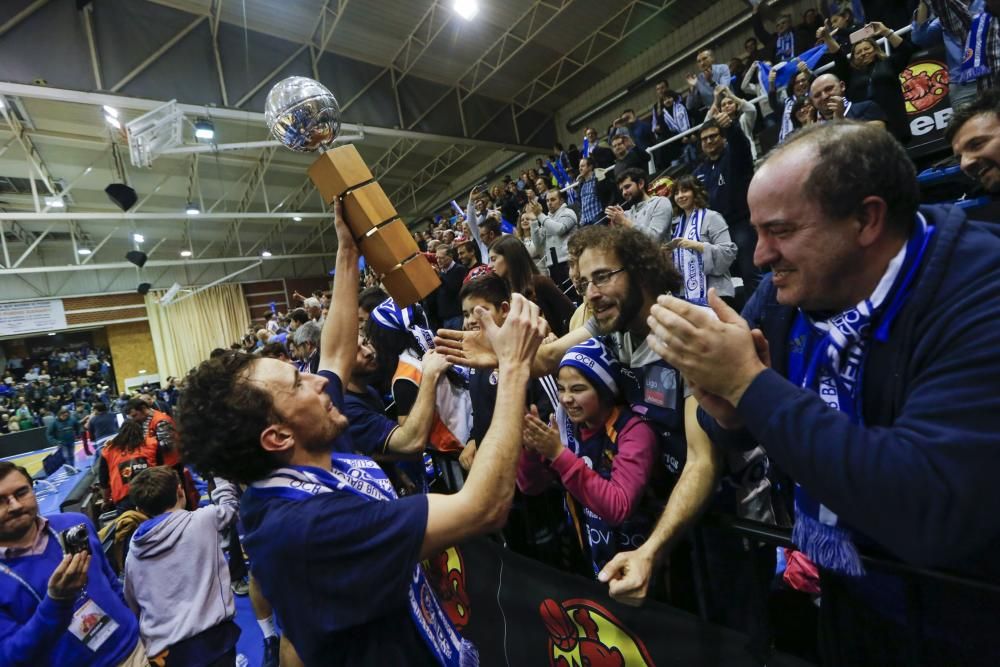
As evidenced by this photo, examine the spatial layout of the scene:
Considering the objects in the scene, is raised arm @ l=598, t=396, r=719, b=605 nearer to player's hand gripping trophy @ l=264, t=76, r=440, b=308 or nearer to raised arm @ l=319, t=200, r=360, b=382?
player's hand gripping trophy @ l=264, t=76, r=440, b=308

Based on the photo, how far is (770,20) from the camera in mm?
9242

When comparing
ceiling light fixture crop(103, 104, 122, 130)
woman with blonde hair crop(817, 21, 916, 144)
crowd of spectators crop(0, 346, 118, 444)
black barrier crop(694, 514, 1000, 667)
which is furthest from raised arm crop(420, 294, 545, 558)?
crowd of spectators crop(0, 346, 118, 444)

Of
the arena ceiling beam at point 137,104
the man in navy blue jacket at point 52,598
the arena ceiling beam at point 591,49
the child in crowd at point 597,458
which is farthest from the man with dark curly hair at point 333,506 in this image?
the arena ceiling beam at point 591,49

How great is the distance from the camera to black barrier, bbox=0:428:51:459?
11141 millimetres

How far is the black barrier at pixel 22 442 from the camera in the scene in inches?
439

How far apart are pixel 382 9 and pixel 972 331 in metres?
9.60

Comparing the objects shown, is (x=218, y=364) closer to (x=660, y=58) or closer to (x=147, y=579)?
(x=147, y=579)

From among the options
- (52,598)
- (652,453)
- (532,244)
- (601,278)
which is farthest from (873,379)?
(532,244)

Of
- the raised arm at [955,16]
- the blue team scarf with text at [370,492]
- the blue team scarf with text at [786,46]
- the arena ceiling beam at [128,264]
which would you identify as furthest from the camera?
the arena ceiling beam at [128,264]

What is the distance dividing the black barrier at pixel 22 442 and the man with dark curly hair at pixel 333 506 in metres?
14.5

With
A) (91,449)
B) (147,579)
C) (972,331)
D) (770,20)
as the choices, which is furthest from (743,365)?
(91,449)

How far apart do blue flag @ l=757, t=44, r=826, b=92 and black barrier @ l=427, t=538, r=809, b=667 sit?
516cm

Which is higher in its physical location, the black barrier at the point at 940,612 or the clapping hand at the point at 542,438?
the clapping hand at the point at 542,438

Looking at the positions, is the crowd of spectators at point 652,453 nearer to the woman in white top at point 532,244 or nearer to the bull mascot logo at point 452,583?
the bull mascot logo at point 452,583
